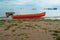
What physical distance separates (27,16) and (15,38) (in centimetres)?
1853

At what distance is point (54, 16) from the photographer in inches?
1054

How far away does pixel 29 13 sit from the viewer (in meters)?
27.4

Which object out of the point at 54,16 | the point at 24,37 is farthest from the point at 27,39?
the point at 54,16

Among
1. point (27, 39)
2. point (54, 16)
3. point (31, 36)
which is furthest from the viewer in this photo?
point (54, 16)

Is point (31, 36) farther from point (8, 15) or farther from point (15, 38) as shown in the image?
point (8, 15)

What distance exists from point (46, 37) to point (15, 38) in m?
1.53

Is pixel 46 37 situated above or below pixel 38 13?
above

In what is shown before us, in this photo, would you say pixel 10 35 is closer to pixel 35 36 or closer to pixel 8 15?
pixel 35 36

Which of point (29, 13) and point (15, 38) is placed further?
point (29, 13)

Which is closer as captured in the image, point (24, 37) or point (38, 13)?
point (24, 37)

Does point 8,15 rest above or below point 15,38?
below

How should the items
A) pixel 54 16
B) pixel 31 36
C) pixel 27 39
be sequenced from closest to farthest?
pixel 27 39 < pixel 31 36 < pixel 54 16

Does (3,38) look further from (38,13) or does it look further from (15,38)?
(38,13)

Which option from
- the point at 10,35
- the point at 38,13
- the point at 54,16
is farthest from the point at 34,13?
the point at 10,35
